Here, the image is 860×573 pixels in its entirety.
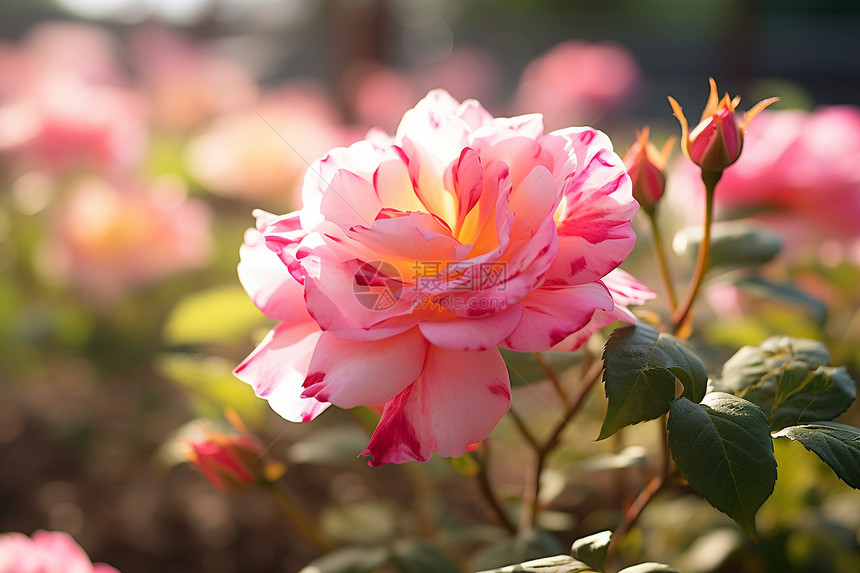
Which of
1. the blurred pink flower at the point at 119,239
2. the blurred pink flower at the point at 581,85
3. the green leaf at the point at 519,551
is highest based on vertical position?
the green leaf at the point at 519,551

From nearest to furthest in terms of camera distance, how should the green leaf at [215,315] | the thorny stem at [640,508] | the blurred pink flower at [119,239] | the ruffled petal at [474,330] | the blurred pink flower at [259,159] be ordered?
the ruffled petal at [474,330], the thorny stem at [640,508], the green leaf at [215,315], the blurred pink flower at [119,239], the blurred pink flower at [259,159]

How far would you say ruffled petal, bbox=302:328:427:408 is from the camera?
0.30 metres

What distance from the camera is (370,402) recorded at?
0.98ft

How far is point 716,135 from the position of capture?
365mm

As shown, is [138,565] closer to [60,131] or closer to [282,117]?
[60,131]

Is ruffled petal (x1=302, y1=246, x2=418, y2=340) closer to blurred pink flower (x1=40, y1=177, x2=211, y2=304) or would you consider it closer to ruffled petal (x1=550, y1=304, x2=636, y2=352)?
ruffled petal (x1=550, y1=304, x2=636, y2=352)

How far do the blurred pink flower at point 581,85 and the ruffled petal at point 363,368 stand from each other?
1570 millimetres

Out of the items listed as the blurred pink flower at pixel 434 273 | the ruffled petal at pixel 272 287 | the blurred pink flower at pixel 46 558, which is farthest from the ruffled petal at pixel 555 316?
the blurred pink flower at pixel 46 558

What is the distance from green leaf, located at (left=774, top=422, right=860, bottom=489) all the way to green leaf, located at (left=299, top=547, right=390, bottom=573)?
0.27 metres

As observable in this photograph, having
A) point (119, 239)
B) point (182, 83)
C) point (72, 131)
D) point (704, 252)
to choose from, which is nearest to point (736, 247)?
point (704, 252)

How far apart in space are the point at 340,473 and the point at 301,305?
2.47 ft

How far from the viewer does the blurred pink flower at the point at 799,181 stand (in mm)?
663

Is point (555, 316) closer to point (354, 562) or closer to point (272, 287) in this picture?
point (272, 287)

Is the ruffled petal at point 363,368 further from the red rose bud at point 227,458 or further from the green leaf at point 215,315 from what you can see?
the green leaf at point 215,315
